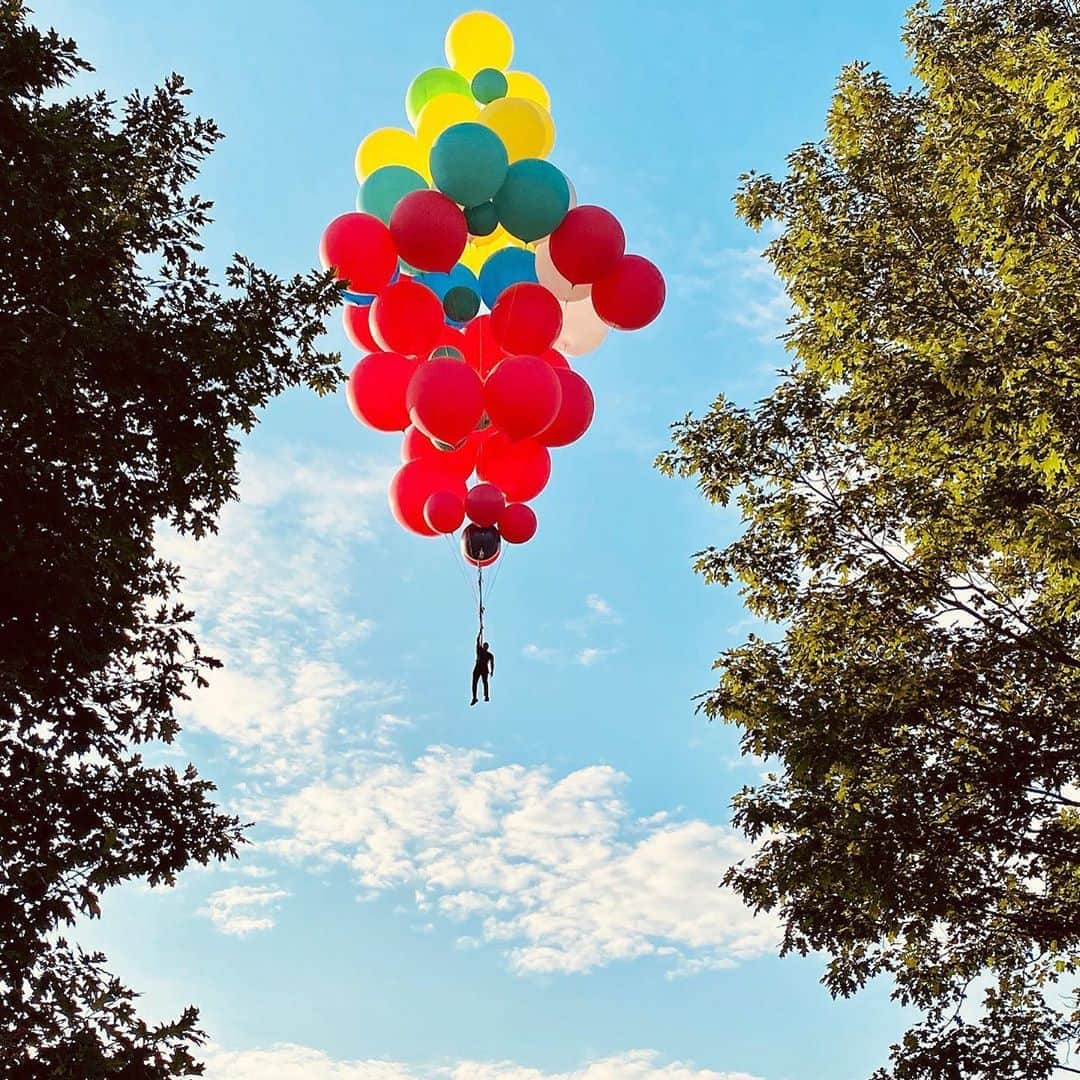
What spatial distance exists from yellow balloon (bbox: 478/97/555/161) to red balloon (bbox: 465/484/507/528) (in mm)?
2770

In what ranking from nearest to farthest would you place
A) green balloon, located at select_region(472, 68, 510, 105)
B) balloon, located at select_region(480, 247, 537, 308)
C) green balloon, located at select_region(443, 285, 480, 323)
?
balloon, located at select_region(480, 247, 537, 308) < green balloon, located at select_region(443, 285, 480, 323) < green balloon, located at select_region(472, 68, 510, 105)

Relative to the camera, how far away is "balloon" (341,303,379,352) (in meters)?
9.93

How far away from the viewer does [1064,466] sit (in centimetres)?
844

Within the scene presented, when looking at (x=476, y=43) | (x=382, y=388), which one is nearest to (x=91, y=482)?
(x=382, y=388)

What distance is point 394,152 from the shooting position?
32.9 ft

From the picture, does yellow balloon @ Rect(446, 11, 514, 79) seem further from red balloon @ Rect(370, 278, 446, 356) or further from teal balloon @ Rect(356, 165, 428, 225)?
red balloon @ Rect(370, 278, 446, 356)

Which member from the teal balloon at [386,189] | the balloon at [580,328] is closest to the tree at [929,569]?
the balloon at [580,328]

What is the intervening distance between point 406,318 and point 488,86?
244 cm

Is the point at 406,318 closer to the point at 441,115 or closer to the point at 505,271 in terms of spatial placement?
the point at 505,271

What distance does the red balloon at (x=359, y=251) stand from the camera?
9.06 m

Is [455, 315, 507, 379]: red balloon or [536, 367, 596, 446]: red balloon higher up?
[455, 315, 507, 379]: red balloon

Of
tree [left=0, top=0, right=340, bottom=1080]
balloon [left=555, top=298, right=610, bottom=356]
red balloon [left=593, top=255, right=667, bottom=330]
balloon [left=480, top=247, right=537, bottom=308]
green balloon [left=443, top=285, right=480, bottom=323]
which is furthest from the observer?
balloon [left=555, top=298, right=610, bottom=356]

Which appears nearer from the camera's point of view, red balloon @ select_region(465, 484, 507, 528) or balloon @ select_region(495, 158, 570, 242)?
balloon @ select_region(495, 158, 570, 242)

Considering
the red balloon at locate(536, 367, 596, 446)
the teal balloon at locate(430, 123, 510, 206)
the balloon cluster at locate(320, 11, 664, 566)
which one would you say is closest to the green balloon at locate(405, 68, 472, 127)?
the balloon cluster at locate(320, 11, 664, 566)
